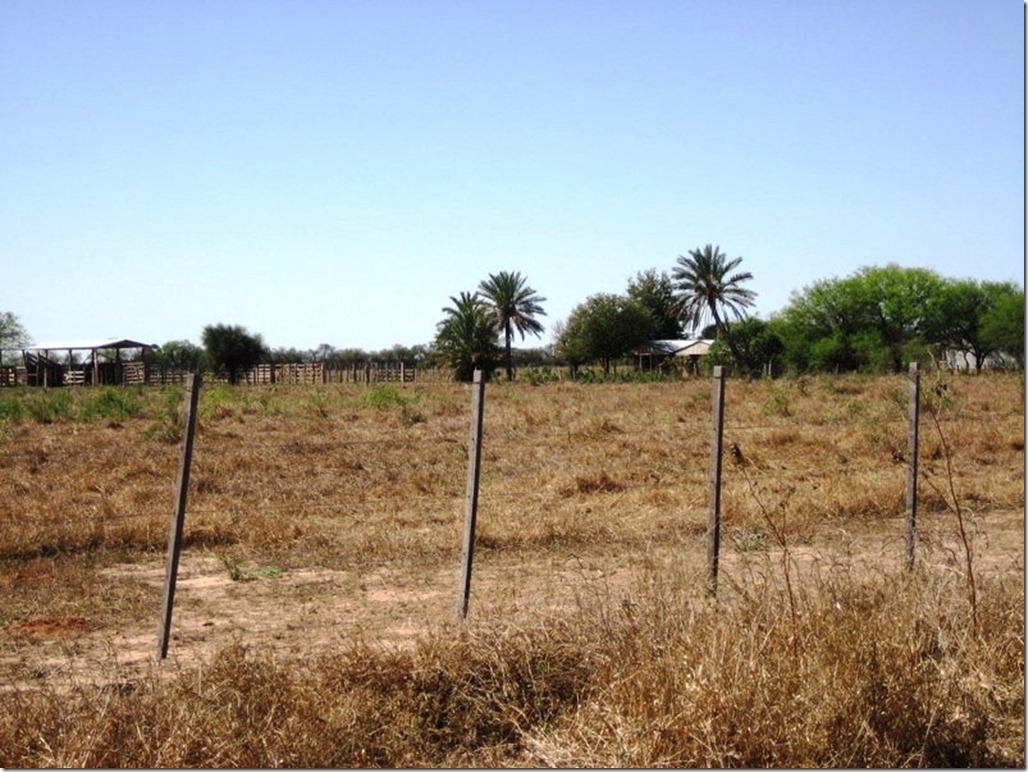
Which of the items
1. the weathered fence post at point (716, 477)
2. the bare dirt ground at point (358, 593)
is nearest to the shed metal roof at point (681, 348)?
the bare dirt ground at point (358, 593)

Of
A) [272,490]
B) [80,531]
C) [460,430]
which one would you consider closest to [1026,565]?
[80,531]

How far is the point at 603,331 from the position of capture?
86250 mm

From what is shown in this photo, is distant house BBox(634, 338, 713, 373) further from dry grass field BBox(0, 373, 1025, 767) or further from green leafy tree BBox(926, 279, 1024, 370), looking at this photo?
dry grass field BBox(0, 373, 1025, 767)

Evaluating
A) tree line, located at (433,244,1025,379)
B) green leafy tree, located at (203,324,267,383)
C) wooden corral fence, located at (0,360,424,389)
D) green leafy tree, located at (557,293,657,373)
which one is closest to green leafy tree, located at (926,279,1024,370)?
tree line, located at (433,244,1025,379)

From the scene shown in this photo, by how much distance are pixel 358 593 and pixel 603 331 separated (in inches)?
3066

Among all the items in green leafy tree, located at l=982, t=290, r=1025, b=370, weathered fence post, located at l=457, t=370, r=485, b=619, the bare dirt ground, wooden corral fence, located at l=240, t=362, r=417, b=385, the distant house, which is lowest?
the bare dirt ground

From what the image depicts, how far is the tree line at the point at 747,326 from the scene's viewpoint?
74.4 m

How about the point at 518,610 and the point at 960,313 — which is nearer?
the point at 518,610

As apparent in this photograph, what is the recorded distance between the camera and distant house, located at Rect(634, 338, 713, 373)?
84562 mm

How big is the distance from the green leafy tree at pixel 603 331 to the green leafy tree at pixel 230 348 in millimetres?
25171

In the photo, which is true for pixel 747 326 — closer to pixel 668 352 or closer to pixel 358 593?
pixel 668 352

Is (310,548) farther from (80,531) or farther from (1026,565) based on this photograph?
(1026,565)

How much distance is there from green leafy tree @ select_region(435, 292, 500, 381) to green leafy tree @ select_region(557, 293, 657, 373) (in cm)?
1179

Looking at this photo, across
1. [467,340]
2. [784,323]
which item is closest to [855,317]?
[784,323]
